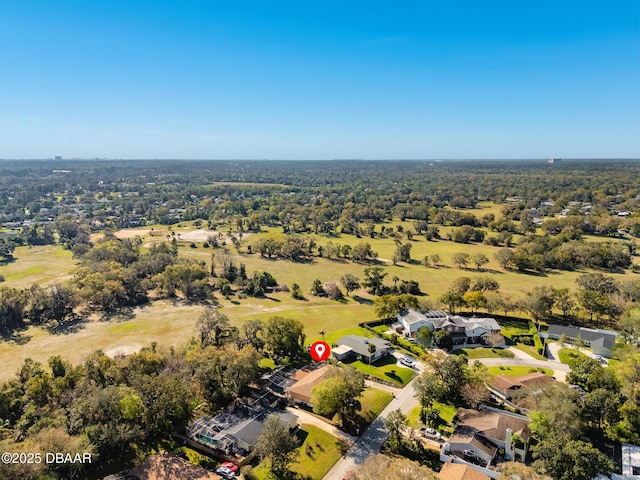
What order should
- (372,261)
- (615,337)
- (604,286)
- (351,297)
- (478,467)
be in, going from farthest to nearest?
(372,261) → (351,297) → (604,286) → (615,337) → (478,467)

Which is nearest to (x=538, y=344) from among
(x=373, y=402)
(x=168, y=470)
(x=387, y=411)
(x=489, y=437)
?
(x=489, y=437)

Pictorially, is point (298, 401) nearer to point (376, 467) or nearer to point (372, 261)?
point (376, 467)

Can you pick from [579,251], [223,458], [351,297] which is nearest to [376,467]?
[223,458]

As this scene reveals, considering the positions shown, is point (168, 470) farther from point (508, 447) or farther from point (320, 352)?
point (508, 447)

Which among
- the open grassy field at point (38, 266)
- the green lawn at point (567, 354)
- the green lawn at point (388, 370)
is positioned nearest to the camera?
the green lawn at point (388, 370)

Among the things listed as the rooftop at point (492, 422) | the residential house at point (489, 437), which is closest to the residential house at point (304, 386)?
the residential house at point (489, 437)

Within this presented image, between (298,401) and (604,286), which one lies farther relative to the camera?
(604,286)

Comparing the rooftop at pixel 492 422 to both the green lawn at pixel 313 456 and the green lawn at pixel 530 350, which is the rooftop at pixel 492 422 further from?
the green lawn at pixel 530 350
